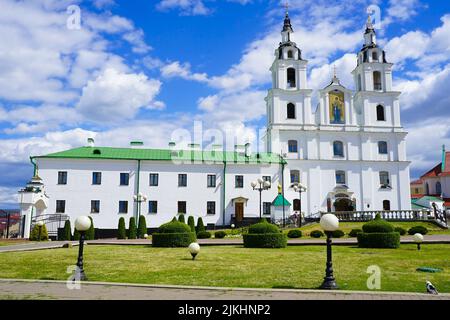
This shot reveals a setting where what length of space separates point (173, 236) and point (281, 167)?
25856 millimetres

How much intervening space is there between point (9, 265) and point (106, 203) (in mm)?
27066

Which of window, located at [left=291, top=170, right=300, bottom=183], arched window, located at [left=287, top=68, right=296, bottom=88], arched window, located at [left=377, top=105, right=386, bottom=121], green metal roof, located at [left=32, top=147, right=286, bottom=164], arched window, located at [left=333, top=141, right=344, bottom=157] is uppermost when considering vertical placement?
arched window, located at [left=287, top=68, right=296, bottom=88]

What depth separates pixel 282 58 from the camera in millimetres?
49656

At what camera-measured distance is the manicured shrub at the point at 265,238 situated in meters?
20.4

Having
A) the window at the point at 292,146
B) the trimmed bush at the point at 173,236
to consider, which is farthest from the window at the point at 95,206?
the window at the point at 292,146

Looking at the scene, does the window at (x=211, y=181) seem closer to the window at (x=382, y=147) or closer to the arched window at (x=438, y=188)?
the window at (x=382, y=147)

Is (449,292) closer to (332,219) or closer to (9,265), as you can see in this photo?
(332,219)

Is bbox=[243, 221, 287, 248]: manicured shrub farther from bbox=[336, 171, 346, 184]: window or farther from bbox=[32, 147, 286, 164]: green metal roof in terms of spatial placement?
bbox=[336, 171, 346, 184]: window

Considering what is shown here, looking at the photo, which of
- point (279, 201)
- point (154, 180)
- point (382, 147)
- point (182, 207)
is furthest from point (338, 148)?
point (154, 180)

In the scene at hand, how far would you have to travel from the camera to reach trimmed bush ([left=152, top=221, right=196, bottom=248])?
68.8 ft

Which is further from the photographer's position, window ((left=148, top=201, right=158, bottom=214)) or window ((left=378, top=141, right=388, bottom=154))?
window ((left=378, top=141, right=388, bottom=154))

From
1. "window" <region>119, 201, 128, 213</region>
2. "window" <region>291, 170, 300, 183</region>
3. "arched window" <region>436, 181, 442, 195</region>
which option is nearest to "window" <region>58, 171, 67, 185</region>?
"window" <region>119, 201, 128, 213</region>

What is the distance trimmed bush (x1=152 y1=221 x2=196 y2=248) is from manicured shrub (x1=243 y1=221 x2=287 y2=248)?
10.1 feet

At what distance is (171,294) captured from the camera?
Answer: 8844mm
